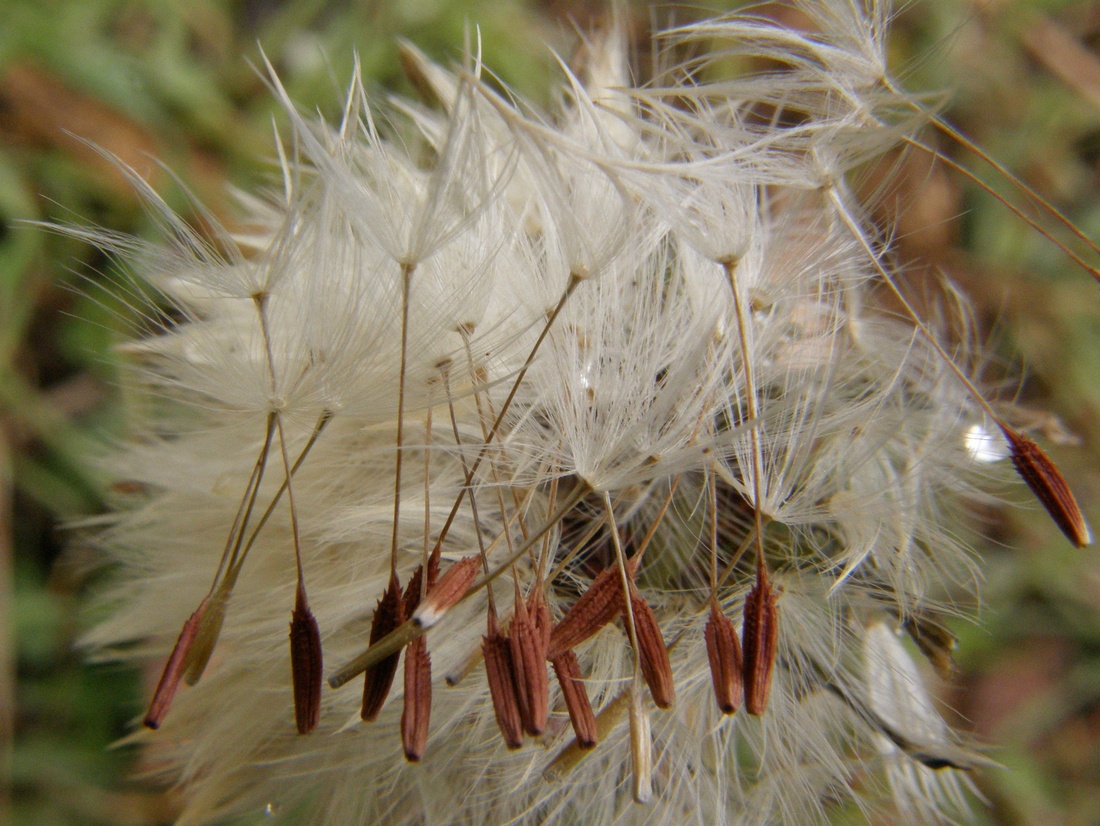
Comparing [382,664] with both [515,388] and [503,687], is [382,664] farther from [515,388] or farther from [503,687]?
[515,388]

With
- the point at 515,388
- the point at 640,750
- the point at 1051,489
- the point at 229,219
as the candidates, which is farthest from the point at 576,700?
the point at 229,219

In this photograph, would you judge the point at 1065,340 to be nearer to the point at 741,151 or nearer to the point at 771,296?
the point at 771,296

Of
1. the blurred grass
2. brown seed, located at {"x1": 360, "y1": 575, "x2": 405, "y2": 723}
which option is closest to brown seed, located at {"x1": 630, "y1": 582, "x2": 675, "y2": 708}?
brown seed, located at {"x1": 360, "y1": 575, "x2": 405, "y2": 723}

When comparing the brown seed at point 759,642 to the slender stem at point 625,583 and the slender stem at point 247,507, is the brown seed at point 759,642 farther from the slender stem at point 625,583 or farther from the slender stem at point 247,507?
the slender stem at point 247,507

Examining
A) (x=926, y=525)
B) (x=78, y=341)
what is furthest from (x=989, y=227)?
(x=78, y=341)

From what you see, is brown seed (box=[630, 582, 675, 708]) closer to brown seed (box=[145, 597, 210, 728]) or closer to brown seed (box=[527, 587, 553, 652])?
brown seed (box=[527, 587, 553, 652])

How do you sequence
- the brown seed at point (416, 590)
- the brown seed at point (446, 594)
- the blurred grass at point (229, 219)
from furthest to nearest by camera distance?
the blurred grass at point (229, 219)
the brown seed at point (416, 590)
the brown seed at point (446, 594)

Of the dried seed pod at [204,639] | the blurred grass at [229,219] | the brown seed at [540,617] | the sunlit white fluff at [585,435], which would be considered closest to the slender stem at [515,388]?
the sunlit white fluff at [585,435]
